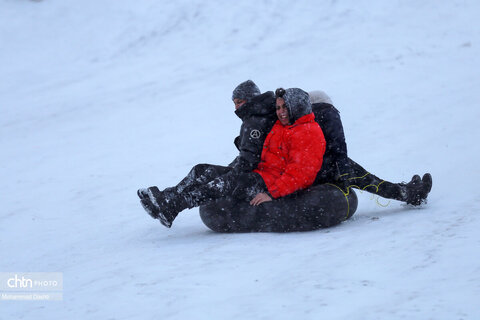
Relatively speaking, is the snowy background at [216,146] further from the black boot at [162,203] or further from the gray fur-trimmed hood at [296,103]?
the gray fur-trimmed hood at [296,103]

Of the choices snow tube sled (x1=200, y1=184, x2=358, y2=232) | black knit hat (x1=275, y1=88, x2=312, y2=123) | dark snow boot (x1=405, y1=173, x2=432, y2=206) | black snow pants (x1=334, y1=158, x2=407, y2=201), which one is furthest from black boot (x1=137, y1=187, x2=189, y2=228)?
dark snow boot (x1=405, y1=173, x2=432, y2=206)

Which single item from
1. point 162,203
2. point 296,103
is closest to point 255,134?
point 296,103

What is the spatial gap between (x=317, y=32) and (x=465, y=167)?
760cm

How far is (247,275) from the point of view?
12.2ft

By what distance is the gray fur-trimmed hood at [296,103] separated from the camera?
473 centimetres

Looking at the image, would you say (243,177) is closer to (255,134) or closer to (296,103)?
(255,134)

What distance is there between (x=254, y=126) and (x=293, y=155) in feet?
1.47

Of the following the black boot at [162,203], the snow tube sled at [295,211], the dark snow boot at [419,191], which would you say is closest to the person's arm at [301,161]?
the snow tube sled at [295,211]

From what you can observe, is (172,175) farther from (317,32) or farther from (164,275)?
(317,32)

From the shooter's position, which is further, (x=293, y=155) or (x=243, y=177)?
(x=243, y=177)

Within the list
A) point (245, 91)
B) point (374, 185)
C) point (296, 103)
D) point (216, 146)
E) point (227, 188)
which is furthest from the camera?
point (216, 146)

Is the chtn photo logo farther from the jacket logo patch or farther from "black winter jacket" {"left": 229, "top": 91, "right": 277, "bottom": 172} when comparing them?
the jacket logo patch

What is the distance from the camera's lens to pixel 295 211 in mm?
4926

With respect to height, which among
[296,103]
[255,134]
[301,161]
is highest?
[296,103]
